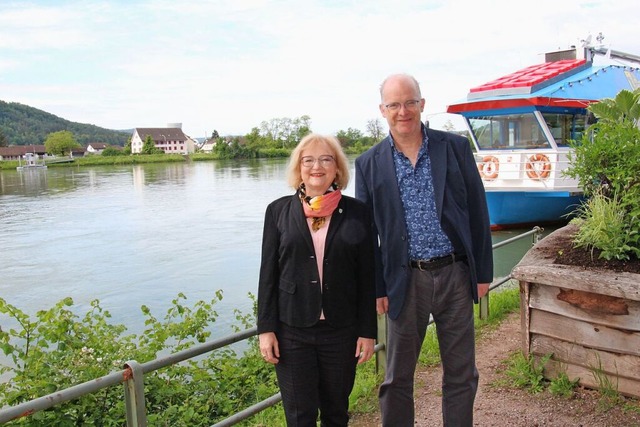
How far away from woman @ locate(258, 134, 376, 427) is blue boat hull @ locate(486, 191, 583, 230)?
12.6m

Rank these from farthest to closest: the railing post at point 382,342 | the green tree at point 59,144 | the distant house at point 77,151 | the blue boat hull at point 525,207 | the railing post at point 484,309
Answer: the distant house at point 77,151 < the green tree at point 59,144 < the blue boat hull at point 525,207 < the railing post at point 484,309 < the railing post at point 382,342

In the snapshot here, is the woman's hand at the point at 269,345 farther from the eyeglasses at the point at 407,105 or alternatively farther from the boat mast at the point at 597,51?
the boat mast at the point at 597,51

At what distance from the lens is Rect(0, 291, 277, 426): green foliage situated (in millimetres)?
3804

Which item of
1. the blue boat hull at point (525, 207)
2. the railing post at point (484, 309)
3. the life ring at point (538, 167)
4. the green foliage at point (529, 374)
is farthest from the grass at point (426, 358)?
the blue boat hull at point (525, 207)

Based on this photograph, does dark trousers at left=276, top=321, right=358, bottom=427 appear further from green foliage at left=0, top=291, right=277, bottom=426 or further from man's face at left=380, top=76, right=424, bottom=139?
green foliage at left=0, top=291, right=277, bottom=426

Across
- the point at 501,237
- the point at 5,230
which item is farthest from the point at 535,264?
the point at 5,230

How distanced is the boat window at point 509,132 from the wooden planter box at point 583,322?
1124 centimetres

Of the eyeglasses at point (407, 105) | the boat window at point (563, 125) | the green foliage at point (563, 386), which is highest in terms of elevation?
the boat window at point (563, 125)

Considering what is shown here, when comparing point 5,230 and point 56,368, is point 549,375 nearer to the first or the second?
point 56,368

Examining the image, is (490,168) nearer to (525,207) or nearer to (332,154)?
(525,207)

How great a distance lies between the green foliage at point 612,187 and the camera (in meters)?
3.47

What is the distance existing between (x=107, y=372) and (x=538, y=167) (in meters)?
12.2

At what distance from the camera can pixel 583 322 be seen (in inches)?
134

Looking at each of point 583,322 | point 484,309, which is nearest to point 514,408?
point 583,322
